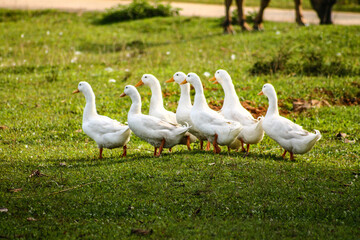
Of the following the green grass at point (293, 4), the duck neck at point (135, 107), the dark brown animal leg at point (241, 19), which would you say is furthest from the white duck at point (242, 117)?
the green grass at point (293, 4)

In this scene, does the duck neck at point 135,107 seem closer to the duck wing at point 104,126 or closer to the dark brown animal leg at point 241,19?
the duck wing at point 104,126

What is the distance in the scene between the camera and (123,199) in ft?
19.4

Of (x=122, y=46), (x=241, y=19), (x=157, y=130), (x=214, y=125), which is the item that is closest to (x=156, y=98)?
(x=157, y=130)

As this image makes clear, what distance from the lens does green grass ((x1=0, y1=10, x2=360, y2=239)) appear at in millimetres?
5418

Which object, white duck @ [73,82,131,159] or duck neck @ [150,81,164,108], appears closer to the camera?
white duck @ [73,82,131,159]

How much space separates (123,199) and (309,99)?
245 inches

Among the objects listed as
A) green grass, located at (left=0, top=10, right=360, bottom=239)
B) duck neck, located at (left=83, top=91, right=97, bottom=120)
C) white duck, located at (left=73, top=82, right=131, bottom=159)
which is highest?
duck neck, located at (left=83, top=91, right=97, bottom=120)

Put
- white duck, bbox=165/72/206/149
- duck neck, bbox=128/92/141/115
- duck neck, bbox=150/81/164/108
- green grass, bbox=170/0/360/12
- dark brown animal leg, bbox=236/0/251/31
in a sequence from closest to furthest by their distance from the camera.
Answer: duck neck, bbox=128/92/141/115, white duck, bbox=165/72/206/149, duck neck, bbox=150/81/164/108, dark brown animal leg, bbox=236/0/251/31, green grass, bbox=170/0/360/12

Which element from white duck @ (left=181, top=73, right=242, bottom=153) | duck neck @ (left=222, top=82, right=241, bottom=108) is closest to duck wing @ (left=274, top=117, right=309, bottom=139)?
white duck @ (left=181, top=73, right=242, bottom=153)

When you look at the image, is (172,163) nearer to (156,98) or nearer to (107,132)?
(107,132)

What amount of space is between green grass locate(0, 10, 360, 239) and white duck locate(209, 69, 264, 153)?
0.98ft

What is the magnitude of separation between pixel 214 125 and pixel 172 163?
893 mm

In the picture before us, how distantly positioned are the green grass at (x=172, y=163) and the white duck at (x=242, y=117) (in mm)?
298

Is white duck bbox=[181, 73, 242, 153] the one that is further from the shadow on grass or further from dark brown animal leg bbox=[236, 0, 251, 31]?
dark brown animal leg bbox=[236, 0, 251, 31]
